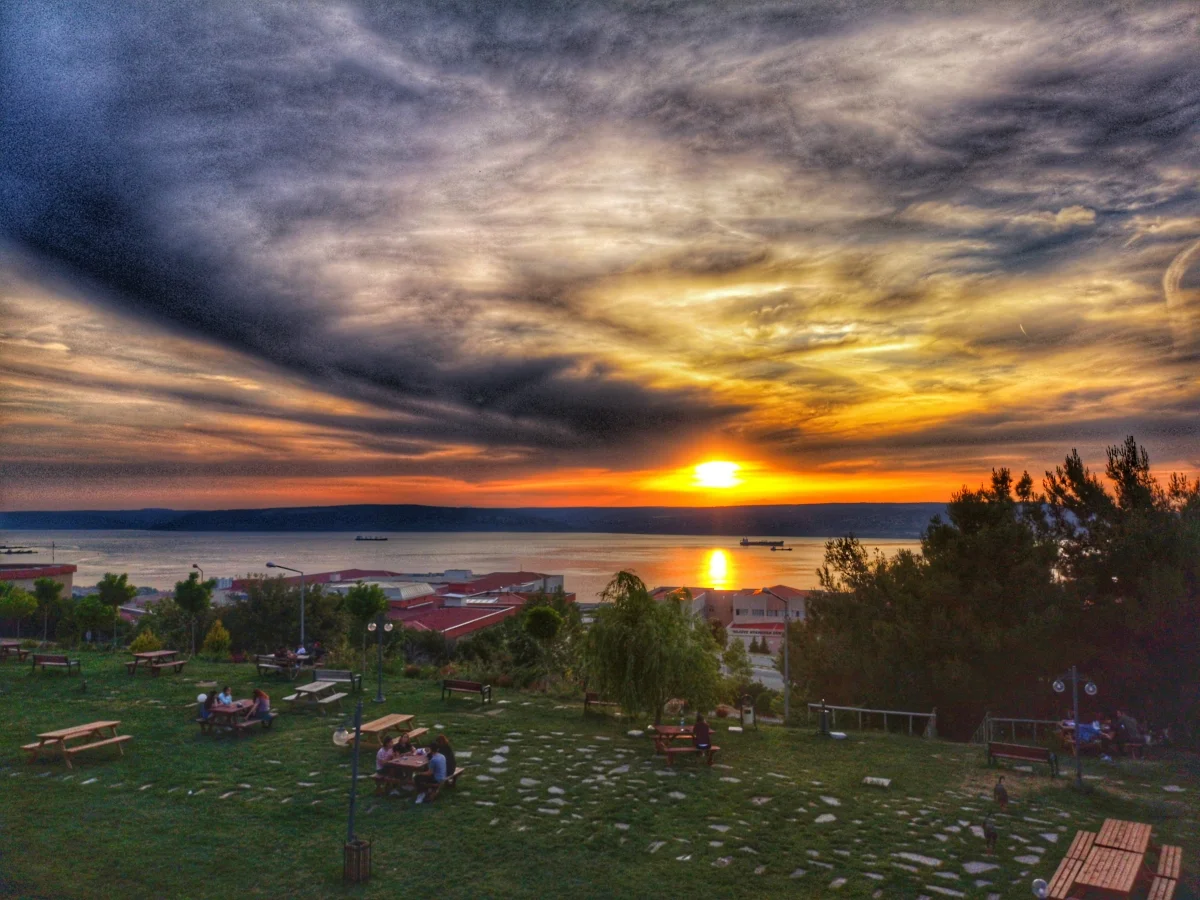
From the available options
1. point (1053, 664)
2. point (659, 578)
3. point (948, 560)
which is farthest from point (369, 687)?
point (659, 578)

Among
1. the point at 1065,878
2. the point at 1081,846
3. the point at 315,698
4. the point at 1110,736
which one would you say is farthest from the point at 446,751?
the point at 1110,736

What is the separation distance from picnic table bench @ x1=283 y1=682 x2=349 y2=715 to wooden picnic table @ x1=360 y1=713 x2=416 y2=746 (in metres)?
3.39

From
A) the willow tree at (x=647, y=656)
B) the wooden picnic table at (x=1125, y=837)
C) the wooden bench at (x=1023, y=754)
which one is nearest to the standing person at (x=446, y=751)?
the willow tree at (x=647, y=656)

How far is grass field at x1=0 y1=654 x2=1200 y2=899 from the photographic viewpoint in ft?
31.9

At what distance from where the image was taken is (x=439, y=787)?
13.1m

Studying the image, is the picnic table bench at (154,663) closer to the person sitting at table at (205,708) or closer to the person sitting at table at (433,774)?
the person sitting at table at (205,708)

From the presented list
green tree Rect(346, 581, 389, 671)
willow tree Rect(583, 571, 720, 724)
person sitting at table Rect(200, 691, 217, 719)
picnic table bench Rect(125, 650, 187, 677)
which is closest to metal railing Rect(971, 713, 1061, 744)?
→ willow tree Rect(583, 571, 720, 724)

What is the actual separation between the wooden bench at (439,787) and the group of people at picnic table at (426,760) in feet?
0.14

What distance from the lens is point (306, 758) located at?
50.0 ft

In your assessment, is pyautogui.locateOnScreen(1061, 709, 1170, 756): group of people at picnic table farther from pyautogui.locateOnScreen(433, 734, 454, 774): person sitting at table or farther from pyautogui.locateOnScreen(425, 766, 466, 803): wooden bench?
pyautogui.locateOnScreen(433, 734, 454, 774): person sitting at table

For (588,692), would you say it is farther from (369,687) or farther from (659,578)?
(659,578)

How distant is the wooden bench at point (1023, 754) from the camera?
50.1 ft

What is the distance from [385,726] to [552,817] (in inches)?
240

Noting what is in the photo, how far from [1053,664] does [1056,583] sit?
2.81 metres
